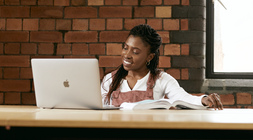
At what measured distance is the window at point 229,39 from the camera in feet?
8.24

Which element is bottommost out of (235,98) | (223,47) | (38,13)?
(235,98)

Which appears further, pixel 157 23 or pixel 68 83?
pixel 157 23

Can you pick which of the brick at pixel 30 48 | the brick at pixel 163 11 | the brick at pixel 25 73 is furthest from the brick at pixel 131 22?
the brick at pixel 25 73

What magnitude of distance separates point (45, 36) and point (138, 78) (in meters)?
0.88

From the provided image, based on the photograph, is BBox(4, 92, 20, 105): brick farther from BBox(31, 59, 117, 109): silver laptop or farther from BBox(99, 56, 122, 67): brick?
BBox(31, 59, 117, 109): silver laptop

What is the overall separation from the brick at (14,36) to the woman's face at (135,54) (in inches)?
35.7

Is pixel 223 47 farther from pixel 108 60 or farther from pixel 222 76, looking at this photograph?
pixel 108 60

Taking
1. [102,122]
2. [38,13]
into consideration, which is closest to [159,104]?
[102,122]

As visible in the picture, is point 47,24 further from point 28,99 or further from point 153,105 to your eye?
point 153,105

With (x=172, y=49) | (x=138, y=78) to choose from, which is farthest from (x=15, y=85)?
(x=172, y=49)

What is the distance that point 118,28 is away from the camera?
247 cm

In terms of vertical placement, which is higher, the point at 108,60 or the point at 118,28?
the point at 118,28

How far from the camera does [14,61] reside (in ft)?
8.31

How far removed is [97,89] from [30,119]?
0.42 m
